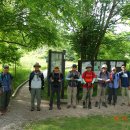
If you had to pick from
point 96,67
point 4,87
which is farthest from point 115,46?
point 4,87

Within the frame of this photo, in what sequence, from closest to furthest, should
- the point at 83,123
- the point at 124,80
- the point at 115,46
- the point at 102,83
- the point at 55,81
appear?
the point at 83,123 → the point at 55,81 → the point at 102,83 → the point at 124,80 → the point at 115,46

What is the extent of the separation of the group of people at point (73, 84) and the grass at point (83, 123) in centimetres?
183

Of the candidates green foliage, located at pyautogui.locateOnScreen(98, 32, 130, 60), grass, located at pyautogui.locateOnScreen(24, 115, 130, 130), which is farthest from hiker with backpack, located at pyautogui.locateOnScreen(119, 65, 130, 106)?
green foliage, located at pyautogui.locateOnScreen(98, 32, 130, 60)

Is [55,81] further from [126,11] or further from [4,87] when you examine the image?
[126,11]

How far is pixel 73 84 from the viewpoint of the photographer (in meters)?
14.4

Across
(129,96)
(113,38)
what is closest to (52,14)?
(129,96)

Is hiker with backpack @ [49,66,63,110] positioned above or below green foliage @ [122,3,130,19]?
below

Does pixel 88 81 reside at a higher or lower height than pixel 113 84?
higher

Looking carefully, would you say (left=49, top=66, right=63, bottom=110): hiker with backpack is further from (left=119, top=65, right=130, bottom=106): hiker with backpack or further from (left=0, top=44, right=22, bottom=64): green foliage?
(left=0, top=44, right=22, bottom=64): green foliage

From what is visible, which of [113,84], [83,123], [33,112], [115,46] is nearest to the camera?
[83,123]

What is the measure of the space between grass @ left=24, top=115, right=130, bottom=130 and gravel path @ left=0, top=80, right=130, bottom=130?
52 cm

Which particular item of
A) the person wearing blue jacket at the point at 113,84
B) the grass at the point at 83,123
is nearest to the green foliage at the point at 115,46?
the person wearing blue jacket at the point at 113,84

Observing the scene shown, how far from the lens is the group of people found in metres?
13.0

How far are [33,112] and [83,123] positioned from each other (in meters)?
2.42
